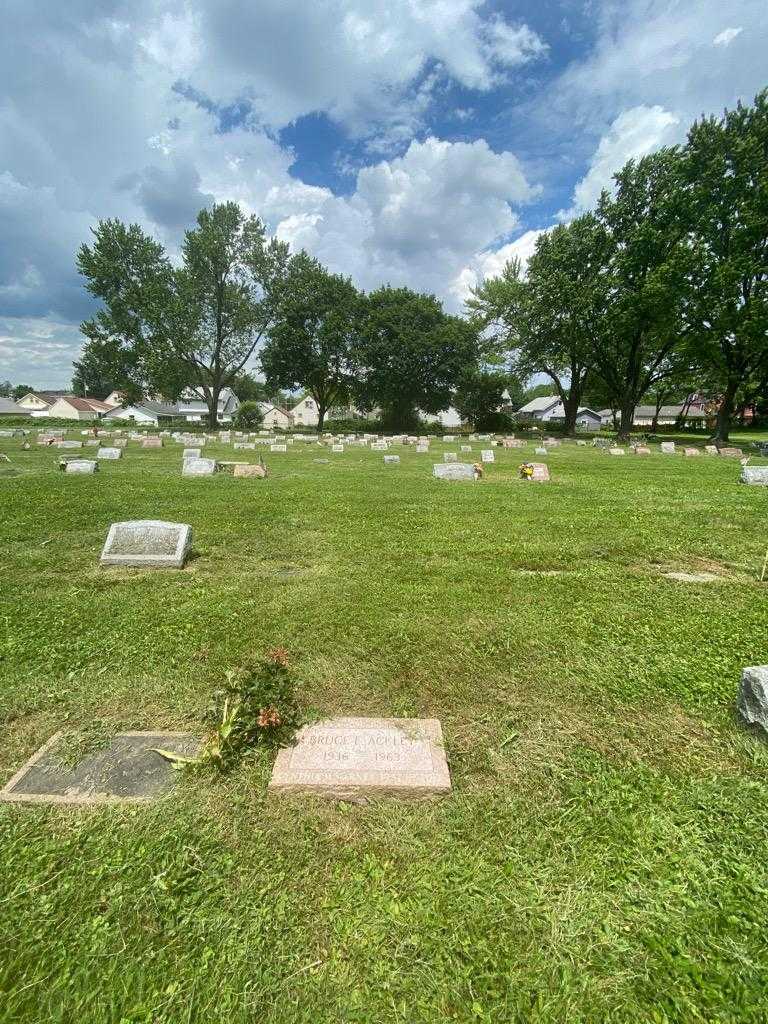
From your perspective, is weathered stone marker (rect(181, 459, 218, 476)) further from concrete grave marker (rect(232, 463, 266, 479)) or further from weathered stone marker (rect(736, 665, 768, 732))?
weathered stone marker (rect(736, 665, 768, 732))

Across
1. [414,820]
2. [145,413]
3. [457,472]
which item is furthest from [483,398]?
[145,413]

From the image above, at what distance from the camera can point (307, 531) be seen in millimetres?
7562

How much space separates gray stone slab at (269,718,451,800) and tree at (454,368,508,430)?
164ft

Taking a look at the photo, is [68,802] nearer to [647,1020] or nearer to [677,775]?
[647,1020]

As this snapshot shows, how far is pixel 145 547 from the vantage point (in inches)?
229

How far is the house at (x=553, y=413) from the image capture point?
80438mm

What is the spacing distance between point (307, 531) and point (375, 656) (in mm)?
4101

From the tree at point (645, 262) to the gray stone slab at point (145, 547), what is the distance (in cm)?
3073

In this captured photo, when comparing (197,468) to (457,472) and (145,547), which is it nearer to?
(457,472)

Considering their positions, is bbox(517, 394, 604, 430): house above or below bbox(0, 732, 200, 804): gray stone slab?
above

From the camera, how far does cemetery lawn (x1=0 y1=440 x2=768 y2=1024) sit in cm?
164

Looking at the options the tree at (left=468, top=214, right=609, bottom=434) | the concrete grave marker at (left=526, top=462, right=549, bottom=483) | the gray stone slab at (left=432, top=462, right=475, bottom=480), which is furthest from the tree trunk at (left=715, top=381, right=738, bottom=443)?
the gray stone slab at (left=432, top=462, right=475, bottom=480)

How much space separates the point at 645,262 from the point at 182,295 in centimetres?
3843

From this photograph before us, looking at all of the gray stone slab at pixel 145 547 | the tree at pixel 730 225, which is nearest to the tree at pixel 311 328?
the tree at pixel 730 225
